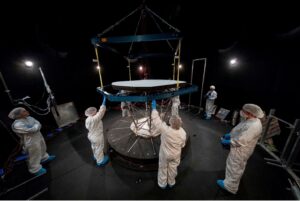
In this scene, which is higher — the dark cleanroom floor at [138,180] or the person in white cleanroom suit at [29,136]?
the person in white cleanroom suit at [29,136]

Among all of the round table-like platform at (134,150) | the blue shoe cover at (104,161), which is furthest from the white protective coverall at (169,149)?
the blue shoe cover at (104,161)

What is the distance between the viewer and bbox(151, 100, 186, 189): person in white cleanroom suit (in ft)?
6.82

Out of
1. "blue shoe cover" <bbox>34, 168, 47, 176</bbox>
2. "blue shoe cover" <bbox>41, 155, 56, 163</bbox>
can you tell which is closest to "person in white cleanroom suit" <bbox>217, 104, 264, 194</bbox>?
"blue shoe cover" <bbox>34, 168, 47, 176</bbox>

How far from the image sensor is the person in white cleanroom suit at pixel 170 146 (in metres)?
2.08

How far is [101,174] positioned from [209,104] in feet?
18.5

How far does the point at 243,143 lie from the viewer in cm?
200

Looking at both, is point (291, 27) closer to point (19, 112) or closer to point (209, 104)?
point (209, 104)

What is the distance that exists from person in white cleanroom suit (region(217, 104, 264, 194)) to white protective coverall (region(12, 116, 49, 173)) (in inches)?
186

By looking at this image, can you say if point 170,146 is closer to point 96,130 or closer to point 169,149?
point 169,149

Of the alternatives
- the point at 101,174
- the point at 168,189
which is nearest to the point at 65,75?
the point at 101,174

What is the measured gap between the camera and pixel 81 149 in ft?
12.1

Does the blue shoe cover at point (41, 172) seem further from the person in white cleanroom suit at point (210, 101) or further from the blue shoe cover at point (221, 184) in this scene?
the person in white cleanroom suit at point (210, 101)

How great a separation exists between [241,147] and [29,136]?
4924 millimetres

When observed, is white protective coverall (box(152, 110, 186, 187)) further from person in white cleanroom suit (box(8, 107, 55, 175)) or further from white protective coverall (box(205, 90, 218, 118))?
white protective coverall (box(205, 90, 218, 118))
